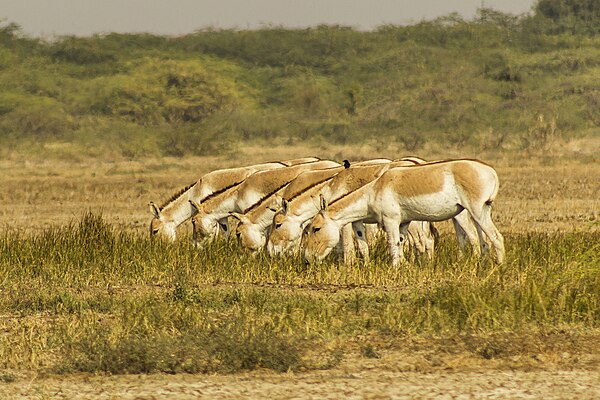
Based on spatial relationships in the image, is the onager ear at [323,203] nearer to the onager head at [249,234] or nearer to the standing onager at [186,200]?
the onager head at [249,234]


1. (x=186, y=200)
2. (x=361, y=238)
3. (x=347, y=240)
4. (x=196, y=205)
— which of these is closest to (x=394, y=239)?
(x=361, y=238)

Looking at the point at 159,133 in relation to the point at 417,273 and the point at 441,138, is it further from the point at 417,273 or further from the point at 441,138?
the point at 417,273

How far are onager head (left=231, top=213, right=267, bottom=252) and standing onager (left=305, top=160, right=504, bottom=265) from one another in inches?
45.8

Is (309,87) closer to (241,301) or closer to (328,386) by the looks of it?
(241,301)

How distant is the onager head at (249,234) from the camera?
14094 mm

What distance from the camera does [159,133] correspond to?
4500 centimetres

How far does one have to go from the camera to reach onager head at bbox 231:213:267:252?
555 inches

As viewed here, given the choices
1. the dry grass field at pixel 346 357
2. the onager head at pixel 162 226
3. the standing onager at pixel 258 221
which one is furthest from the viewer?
the onager head at pixel 162 226

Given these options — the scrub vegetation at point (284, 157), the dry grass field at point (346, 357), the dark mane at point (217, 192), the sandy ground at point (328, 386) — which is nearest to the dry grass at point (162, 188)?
the scrub vegetation at point (284, 157)

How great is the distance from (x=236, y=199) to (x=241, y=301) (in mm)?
4876

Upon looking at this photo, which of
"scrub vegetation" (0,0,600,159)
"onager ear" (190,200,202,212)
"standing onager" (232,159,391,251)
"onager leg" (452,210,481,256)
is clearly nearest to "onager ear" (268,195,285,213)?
"standing onager" (232,159,391,251)

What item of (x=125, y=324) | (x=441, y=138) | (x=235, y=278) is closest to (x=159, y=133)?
(x=441, y=138)

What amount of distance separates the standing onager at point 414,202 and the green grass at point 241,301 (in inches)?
13.2

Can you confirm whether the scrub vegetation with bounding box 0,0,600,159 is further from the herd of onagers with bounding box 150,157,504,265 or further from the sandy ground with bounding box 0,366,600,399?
the sandy ground with bounding box 0,366,600,399
